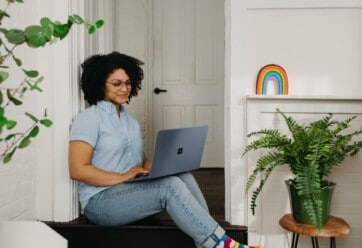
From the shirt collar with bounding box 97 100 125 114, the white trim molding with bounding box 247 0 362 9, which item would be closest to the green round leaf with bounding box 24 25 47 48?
the shirt collar with bounding box 97 100 125 114

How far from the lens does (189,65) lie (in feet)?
13.4

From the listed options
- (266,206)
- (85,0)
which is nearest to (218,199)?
(266,206)

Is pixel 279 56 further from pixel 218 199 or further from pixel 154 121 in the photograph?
pixel 154 121

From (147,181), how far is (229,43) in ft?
2.89

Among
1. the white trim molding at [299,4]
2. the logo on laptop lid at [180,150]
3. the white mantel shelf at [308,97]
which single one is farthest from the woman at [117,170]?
the white trim molding at [299,4]

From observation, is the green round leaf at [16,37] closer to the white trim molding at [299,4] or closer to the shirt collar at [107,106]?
the shirt collar at [107,106]

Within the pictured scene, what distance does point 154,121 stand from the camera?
4.10 m

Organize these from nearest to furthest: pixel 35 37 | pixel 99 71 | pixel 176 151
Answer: pixel 35 37, pixel 176 151, pixel 99 71

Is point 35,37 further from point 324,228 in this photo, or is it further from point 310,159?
point 324,228

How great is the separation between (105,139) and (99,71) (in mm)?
364

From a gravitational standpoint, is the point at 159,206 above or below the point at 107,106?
below

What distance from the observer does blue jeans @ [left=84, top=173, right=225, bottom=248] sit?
5.73 feet

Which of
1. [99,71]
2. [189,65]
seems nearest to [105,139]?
[99,71]

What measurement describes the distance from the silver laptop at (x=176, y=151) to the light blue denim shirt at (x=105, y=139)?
0.20 metres
